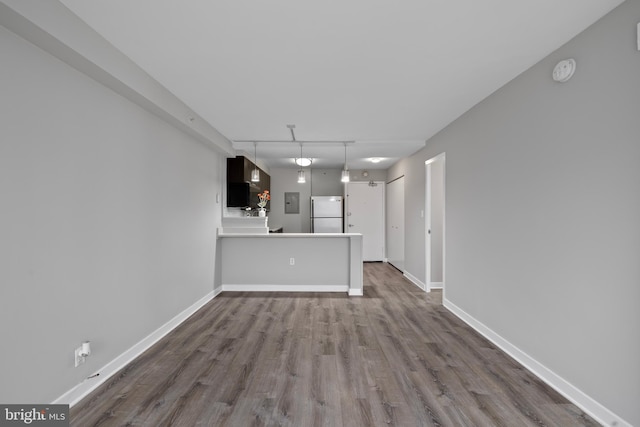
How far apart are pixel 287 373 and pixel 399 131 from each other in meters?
3.35

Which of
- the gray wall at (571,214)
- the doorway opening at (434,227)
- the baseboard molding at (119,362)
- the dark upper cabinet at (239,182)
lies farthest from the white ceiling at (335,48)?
the baseboard molding at (119,362)

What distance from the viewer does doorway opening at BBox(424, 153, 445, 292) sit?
A: 15.0 ft

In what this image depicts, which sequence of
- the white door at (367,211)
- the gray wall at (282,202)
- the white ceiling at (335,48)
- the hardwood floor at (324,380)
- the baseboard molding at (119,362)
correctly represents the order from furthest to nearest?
the gray wall at (282,202) < the white door at (367,211) < the baseboard molding at (119,362) < the hardwood floor at (324,380) < the white ceiling at (335,48)

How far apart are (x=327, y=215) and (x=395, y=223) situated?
160 centimetres

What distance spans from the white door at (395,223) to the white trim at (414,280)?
39 centimetres

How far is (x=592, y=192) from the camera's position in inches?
70.6

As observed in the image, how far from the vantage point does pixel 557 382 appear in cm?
204

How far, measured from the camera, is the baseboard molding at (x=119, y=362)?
188 centimetres

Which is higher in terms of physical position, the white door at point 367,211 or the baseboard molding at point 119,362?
the white door at point 367,211

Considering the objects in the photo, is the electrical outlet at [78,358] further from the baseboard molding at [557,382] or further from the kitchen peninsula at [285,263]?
the baseboard molding at [557,382]

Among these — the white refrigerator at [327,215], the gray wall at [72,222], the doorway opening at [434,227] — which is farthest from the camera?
the white refrigerator at [327,215]

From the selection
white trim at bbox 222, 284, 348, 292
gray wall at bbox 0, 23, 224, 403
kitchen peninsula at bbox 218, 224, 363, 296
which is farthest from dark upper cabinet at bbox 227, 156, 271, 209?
gray wall at bbox 0, 23, 224, 403

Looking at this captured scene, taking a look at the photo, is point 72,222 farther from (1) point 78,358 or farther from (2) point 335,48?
(2) point 335,48

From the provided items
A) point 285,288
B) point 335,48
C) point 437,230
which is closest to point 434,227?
point 437,230
